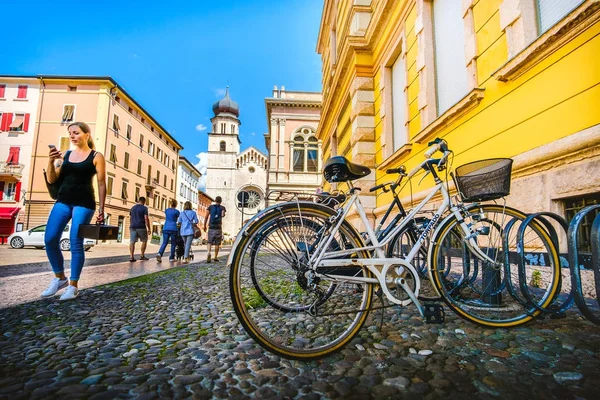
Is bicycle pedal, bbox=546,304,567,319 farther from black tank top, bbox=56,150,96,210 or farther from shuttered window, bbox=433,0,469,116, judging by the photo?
black tank top, bbox=56,150,96,210

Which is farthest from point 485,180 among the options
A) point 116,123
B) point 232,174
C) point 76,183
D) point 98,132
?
point 232,174

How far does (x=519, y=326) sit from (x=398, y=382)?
1314 millimetres

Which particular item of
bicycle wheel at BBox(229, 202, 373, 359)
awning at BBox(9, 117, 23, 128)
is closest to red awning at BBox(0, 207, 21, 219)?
awning at BBox(9, 117, 23, 128)

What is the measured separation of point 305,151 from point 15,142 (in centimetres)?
2762

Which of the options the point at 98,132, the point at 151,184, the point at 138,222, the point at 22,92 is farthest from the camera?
the point at 151,184

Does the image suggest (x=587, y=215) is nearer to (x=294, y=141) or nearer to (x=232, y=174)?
(x=294, y=141)

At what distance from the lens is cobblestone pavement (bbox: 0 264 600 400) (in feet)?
4.61

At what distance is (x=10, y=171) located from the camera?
96.7ft

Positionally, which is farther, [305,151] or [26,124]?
[305,151]

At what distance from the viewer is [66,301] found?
10.4ft

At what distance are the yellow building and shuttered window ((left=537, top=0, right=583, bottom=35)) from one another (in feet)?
0.04

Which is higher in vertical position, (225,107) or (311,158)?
(225,107)

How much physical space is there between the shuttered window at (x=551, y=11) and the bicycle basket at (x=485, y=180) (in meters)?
1.90

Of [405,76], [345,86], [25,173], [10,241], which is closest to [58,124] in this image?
[25,173]
